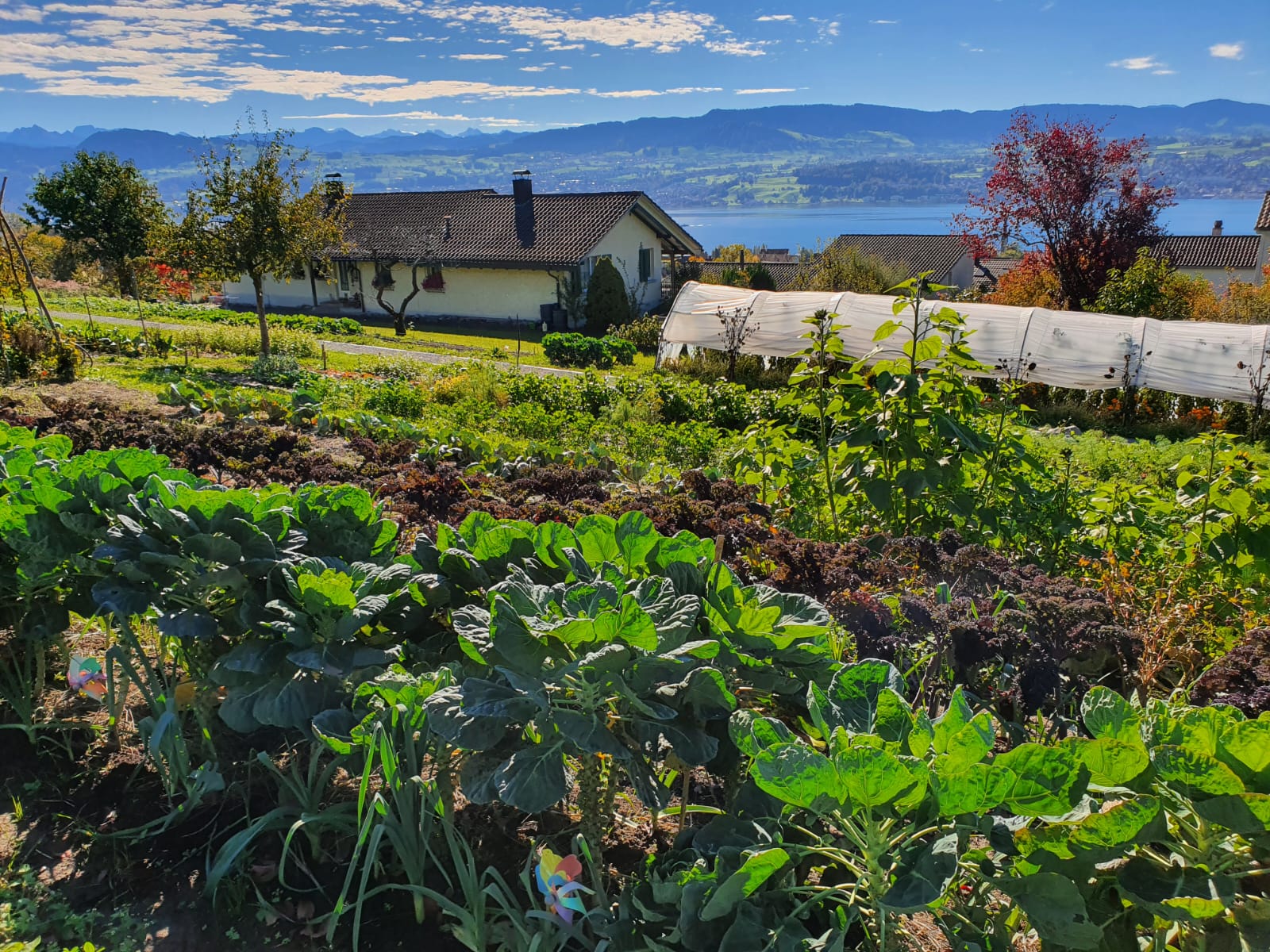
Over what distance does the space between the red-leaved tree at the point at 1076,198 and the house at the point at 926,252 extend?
33.2m

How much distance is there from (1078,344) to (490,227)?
2620 cm

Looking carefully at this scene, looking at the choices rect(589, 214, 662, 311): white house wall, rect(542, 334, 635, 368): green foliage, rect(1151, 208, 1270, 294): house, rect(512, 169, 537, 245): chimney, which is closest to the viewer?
rect(542, 334, 635, 368): green foliage

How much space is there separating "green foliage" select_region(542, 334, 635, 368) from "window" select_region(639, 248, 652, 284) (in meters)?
12.5

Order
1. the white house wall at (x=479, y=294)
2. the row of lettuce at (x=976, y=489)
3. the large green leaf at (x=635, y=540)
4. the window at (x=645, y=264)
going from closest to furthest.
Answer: the large green leaf at (x=635, y=540)
the row of lettuce at (x=976, y=489)
the white house wall at (x=479, y=294)
the window at (x=645, y=264)

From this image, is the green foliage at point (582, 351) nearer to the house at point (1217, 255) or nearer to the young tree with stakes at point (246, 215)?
the young tree with stakes at point (246, 215)

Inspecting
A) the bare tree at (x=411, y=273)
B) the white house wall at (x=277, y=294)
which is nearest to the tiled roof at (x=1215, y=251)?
the bare tree at (x=411, y=273)

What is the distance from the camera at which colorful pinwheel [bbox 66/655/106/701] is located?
2.91m

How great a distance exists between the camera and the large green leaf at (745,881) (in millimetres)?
1697

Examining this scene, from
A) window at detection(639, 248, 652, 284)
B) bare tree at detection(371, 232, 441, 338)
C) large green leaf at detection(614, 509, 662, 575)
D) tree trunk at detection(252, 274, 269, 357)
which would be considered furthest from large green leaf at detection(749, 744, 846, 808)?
window at detection(639, 248, 652, 284)

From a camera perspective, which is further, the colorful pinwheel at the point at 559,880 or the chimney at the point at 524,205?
the chimney at the point at 524,205

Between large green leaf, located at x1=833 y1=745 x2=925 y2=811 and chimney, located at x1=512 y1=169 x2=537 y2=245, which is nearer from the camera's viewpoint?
large green leaf, located at x1=833 y1=745 x2=925 y2=811

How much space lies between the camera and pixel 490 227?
1411 inches

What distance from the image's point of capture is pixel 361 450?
250 inches

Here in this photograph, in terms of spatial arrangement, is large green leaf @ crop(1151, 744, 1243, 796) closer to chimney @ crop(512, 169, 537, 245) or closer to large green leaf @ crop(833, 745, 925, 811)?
large green leaf @ crop(833, 745, 925, 811)
